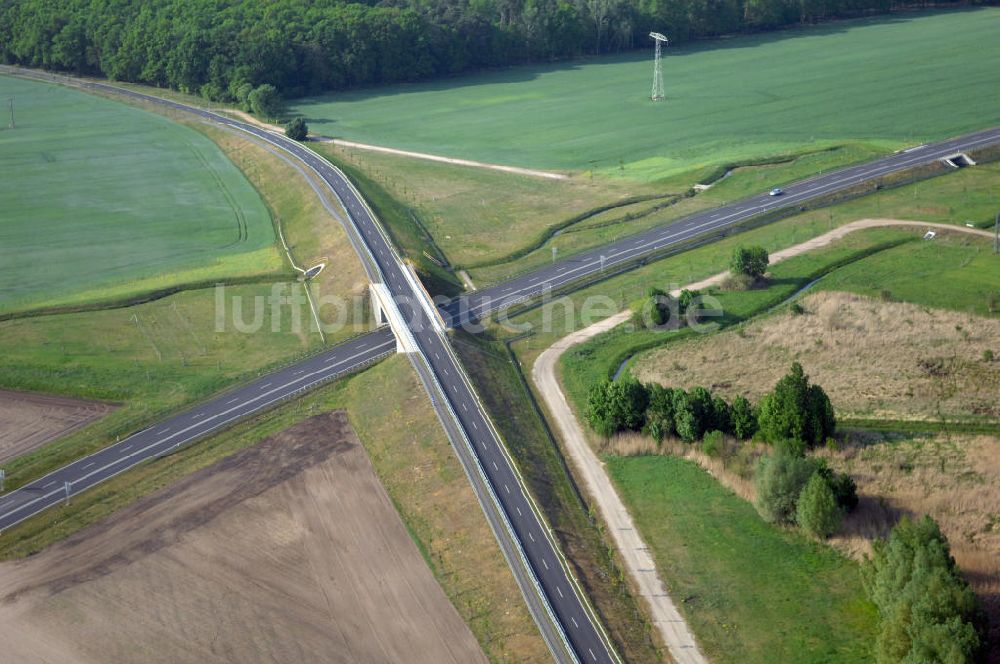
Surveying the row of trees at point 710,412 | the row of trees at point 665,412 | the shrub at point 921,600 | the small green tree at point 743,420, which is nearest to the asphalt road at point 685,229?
the row of trees at point 665,412

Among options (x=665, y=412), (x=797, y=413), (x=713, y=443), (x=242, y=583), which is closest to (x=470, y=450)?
(x=665, y=412)

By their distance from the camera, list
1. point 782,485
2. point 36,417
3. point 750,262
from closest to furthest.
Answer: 1. point 782,485
2. point 36,417
3. point 750,262

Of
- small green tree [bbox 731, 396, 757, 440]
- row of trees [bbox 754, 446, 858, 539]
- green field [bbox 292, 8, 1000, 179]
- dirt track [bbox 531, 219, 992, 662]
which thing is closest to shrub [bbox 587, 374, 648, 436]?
dirt track [bbox 531, 219, 992, 662]

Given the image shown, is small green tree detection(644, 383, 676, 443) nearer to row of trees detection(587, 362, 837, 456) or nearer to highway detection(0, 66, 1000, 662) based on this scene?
row of trees detection(587, 362, 837, 456)

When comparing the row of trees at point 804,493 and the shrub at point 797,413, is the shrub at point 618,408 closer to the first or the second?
the shrub at point 797,413

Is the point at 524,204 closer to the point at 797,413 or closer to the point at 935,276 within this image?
the point at 935,276

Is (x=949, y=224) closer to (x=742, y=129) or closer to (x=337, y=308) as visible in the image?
(x=742, y=129)
